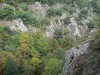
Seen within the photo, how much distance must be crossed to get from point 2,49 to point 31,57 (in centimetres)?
449

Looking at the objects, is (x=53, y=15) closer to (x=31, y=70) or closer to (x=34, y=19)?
(x=34, y=19)

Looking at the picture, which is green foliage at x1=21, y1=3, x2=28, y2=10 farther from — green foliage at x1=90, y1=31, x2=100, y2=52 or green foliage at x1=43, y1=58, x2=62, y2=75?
green foliage at x1=90, y1=31, x2=100, y2=52

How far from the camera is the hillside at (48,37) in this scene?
20.7m

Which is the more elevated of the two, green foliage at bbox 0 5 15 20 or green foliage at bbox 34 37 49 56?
green foliage at bbox 0 5 15 20

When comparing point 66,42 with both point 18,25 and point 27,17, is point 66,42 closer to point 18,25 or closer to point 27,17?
point 18,25

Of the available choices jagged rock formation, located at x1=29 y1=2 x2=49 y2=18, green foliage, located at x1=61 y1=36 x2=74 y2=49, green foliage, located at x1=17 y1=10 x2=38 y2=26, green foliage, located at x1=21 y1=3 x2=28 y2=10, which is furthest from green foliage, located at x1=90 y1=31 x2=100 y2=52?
jagged rock formation, located at x1=29 y1=2 x2=49 y2=18

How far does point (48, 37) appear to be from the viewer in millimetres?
47719

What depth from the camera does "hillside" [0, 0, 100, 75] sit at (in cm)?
2068

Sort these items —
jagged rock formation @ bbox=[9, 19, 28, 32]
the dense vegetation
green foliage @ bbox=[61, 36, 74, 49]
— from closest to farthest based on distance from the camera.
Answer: the dense vegetation < green foliage @ bbox=[61, 36, 74, 49] < jagged rock formation @ bbox=[9, 19, 28, 32]

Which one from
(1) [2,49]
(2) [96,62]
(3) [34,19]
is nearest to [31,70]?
(1) [2,49]

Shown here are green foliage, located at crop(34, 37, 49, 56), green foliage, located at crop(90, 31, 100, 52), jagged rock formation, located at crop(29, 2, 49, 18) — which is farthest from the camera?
jagged rock formation, located at crop(29, 2, 49, 18)

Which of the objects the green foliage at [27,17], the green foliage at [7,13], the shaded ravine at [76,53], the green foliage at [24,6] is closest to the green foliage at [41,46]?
the green foliage at [27,17]

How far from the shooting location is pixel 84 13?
63.1 meters

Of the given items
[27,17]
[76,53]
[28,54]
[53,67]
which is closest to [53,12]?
[27,17]
